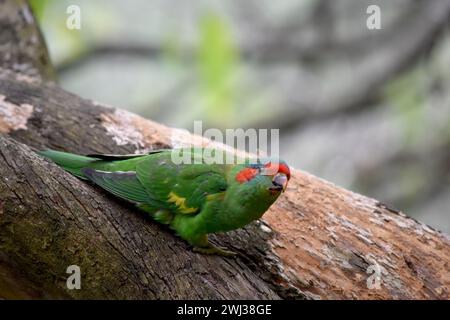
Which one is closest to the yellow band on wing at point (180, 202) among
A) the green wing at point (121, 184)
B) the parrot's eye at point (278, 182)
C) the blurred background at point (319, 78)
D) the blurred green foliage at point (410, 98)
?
the green wing at point (121, 184)

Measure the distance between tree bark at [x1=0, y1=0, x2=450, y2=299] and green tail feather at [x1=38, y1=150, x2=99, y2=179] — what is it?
16 cm

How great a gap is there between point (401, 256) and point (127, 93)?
20.7 ft

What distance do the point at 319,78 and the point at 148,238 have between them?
204 inches

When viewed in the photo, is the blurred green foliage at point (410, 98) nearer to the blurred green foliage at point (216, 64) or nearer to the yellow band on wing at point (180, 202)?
the blurred green foliage at point (216, 64)

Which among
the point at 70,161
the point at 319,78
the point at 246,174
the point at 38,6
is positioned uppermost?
the point at 319,78

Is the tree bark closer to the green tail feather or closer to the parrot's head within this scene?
the green tail feather

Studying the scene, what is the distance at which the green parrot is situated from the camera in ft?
10.0

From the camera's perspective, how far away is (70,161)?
334 cm

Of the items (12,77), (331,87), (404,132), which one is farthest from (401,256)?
(331,87)

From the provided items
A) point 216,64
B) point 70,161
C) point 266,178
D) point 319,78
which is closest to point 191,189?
point 266,178

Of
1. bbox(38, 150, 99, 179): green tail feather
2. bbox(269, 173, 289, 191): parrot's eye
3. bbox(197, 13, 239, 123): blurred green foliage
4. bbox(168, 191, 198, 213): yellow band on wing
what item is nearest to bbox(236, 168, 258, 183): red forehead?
bbox(269, 173, 289, 191): parrot's eye

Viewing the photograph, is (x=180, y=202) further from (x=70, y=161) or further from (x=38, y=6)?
(x=38, y=6)
